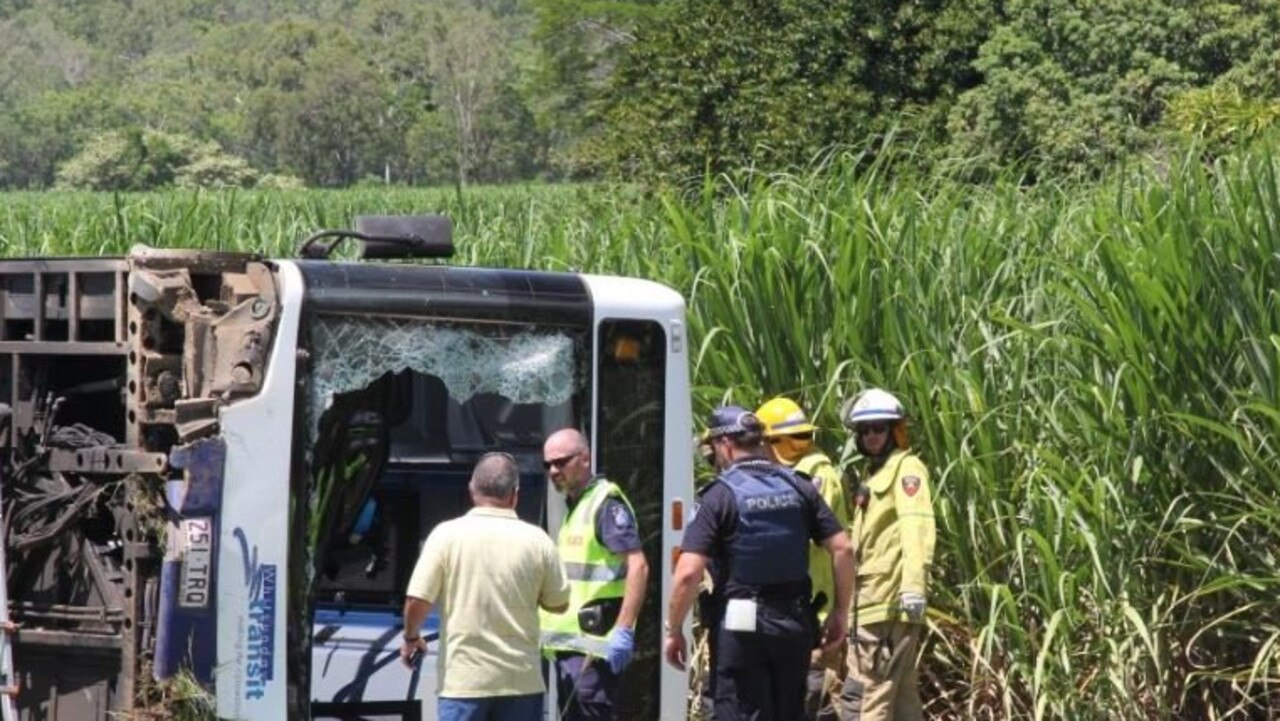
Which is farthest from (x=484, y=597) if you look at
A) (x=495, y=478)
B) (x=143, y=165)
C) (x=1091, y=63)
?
(x=143, y=165)

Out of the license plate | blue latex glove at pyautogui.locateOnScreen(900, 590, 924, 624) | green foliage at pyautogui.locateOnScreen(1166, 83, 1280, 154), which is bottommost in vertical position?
blue latex glove at pyautogui.locateOnScreen(900, 590, 924, 624)

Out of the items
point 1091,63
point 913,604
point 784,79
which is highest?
point 1091,63

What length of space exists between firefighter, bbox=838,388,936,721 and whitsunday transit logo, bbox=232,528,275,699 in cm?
→ 242

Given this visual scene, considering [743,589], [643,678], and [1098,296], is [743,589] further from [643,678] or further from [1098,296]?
[1098,296]

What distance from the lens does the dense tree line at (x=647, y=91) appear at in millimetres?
21562

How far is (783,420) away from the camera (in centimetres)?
814

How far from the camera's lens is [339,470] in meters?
7.21

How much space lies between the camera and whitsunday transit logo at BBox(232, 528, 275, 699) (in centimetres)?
661

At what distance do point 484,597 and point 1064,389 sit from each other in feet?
9.23

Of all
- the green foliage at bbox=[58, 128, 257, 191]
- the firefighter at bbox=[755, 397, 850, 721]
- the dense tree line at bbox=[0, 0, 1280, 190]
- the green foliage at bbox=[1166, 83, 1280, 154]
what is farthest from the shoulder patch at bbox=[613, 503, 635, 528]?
the green foliage at bbox=[58, 128, 257, 191]

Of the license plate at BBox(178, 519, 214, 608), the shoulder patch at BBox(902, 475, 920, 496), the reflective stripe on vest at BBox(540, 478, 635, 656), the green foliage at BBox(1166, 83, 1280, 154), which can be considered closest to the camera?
the license plate at BBox(178, 519, 214, 608)

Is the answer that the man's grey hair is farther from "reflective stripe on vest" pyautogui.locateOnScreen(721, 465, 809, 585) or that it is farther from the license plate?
"reflective stripe on vest" pyautogui.locateOnScreen(721, 465, 809, 585)

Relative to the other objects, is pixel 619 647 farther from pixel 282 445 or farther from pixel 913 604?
pixel 913 604

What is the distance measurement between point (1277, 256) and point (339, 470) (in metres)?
3.45
